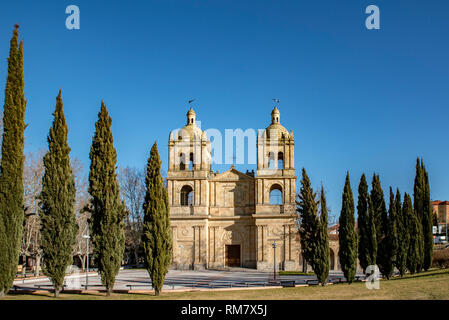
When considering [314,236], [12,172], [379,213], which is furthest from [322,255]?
[12,172]

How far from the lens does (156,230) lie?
65.1ft

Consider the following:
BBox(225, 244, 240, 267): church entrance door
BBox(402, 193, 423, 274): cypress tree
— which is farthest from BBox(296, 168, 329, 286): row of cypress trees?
BBox(225, 244, 240, 267): church entrance door

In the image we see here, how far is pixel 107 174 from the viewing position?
19.0 meters

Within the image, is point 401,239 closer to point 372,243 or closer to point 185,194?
point 372,243

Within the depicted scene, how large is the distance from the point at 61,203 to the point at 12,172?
2.13m

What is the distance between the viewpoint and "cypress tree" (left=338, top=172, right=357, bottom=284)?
25.2 meters

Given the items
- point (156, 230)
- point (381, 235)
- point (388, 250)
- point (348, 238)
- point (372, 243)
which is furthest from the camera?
point (381, 235)

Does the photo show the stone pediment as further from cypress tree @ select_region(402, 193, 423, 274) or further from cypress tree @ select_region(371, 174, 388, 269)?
cypress tree @ select_region(371, 174, 388, 269)

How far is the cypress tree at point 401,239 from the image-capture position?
2858 cm

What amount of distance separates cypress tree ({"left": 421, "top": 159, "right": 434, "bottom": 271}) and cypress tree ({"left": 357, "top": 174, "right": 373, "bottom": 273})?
285 inches

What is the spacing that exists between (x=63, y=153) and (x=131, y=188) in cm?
3231

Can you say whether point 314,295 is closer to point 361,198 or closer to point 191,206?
point 361,198

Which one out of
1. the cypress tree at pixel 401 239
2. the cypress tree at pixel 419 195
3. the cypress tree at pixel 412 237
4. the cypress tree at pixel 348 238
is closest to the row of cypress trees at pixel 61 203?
the cypress tree at pixel 348 238
